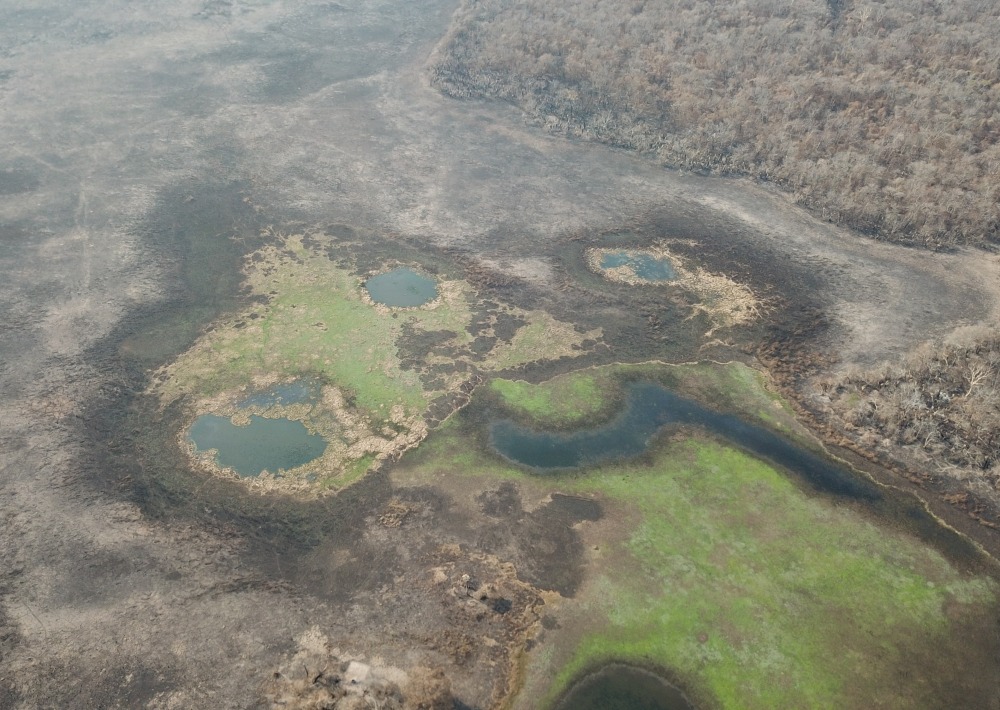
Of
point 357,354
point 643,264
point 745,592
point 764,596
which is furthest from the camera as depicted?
point 643,264

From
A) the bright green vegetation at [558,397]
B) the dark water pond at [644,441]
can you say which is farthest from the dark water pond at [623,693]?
the bright green vegetation at [558,397]

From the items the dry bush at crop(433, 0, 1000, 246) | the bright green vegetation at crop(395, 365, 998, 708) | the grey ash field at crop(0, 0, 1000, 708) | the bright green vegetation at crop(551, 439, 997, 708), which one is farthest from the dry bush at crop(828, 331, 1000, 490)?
the dry bush at crop(433, 0, 1000, 246)

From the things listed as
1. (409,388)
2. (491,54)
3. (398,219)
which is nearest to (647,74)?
(491,54)

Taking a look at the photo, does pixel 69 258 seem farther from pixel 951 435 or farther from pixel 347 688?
pixel 951 435

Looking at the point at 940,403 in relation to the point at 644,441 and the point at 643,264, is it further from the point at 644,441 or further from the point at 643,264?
the point at 643,264

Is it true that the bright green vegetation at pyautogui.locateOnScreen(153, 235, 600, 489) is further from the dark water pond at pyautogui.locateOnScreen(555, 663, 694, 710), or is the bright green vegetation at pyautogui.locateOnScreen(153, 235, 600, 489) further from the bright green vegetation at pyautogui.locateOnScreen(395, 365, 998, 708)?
the dark water pond at pyautogui.locateOnScreen(555, 663, 694, 710)

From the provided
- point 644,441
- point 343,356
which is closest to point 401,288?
point 343,356

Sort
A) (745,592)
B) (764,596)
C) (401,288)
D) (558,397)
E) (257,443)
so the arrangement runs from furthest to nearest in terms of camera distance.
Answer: (401,288) < (558,397) < (257,443) < (745,592) < (764,596)
